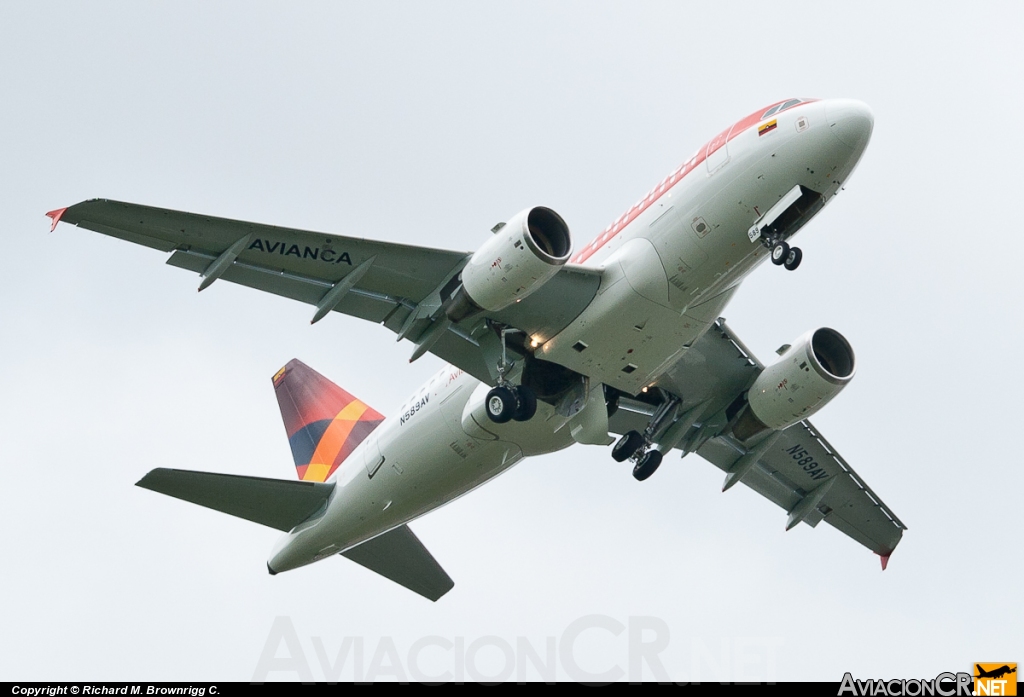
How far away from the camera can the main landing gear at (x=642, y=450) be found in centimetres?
2891

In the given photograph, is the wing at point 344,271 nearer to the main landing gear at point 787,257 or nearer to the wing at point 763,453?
the main landing gear at point 787,257

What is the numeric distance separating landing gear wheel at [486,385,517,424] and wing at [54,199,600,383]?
22.5 inches

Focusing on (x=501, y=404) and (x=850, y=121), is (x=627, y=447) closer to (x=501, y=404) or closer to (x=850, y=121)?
(x=501, y=404)

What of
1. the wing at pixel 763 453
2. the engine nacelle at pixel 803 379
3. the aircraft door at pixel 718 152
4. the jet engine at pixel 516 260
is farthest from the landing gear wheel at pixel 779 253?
the engine nacelle at pixel 803 379

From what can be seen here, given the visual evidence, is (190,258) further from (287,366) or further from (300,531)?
(287,366)

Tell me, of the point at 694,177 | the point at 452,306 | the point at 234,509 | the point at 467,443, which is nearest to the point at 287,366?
the point at 234,509

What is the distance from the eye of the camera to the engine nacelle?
27594 mm

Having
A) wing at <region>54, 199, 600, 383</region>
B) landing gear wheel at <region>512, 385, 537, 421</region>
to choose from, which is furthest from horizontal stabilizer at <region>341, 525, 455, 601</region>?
wing at <region>54, 199, 600, 383</region>

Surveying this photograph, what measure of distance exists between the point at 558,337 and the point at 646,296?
2.20m

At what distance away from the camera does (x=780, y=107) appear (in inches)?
948

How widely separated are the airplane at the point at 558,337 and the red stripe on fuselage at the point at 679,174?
0.05 metres

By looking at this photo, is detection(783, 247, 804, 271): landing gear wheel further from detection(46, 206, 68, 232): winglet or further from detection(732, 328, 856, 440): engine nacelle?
detection(46, 206, 68, 232): winglet

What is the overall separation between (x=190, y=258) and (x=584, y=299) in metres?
7.97

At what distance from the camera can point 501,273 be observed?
23.5m
